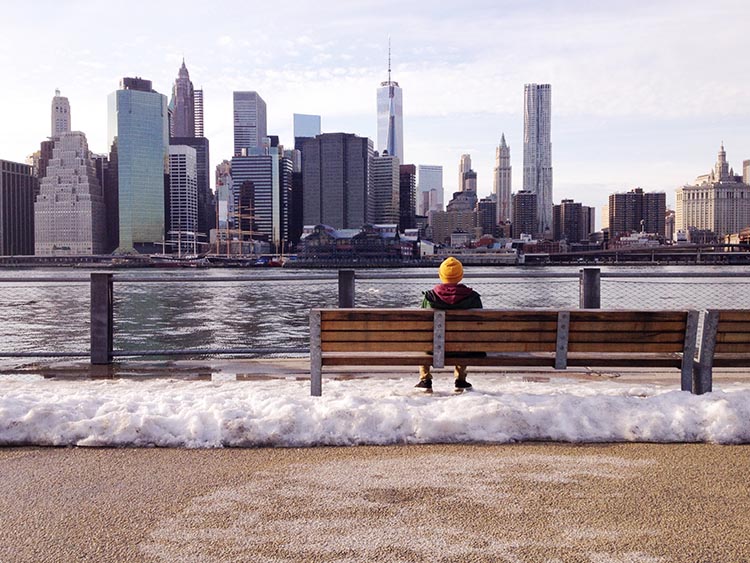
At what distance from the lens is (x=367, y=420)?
5211mm

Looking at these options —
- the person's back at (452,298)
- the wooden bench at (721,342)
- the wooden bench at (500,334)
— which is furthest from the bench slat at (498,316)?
the wooden bench at (721,342)

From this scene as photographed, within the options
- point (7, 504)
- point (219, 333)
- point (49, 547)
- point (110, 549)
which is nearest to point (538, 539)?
point (110, 549)

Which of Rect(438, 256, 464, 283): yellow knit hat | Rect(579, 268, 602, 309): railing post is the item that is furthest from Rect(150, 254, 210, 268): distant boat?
Rect(438, 256, 464, 283): yellow knit hat

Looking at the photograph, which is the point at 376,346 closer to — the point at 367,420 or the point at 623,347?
the point at 367,420

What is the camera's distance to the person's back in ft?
21.9

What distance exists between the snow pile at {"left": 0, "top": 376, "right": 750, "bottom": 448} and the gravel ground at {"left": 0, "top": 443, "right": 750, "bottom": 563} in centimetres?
17

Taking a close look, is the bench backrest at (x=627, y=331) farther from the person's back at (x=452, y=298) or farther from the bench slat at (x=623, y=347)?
the person's back at (x=452, y=298)

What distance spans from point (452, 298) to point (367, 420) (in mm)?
1870

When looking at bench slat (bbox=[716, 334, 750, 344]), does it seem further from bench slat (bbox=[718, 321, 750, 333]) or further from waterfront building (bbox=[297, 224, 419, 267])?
waterfront building (bbox=[297, 224, 419, 267])

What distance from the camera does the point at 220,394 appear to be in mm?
6164

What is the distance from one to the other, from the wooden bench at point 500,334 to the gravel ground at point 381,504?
131 centimetres

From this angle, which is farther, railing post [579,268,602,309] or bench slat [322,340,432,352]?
railing post [579,268,602,309]

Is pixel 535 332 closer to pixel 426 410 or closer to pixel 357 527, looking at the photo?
pixel 426 410

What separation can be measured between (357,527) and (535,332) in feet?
10.2
